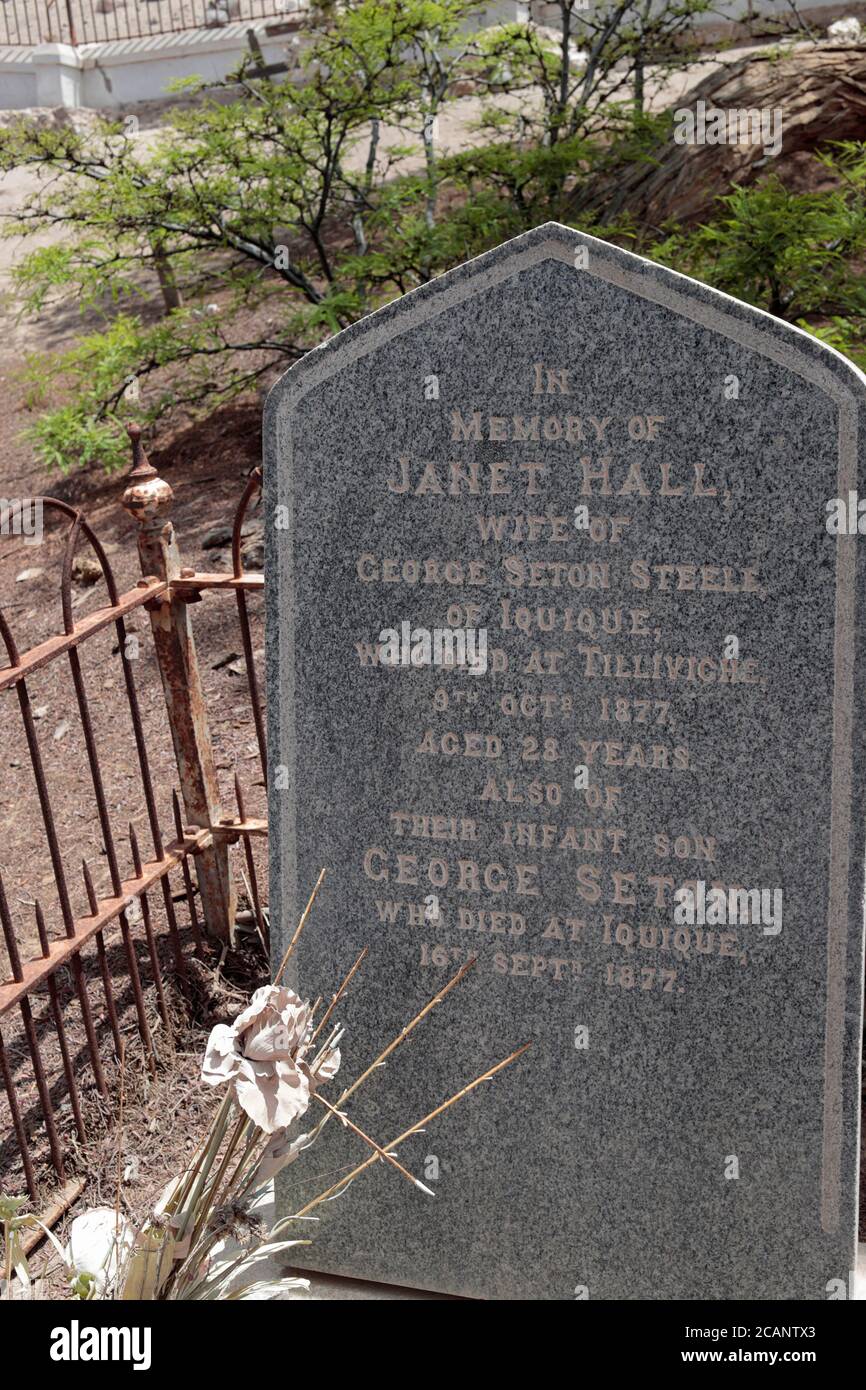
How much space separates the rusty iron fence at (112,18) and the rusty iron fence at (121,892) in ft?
44.1

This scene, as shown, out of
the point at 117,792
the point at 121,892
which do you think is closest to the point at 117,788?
the point at 117,792

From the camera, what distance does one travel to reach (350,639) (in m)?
2.96

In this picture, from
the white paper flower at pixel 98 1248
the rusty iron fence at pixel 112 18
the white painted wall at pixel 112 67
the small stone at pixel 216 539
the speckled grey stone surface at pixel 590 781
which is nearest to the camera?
the white paper flower at pixel 98 1248

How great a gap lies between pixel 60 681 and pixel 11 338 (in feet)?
18.1

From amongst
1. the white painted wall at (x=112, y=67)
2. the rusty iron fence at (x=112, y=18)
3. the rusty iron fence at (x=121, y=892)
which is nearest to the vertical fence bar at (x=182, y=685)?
the rusty iron fence at (x=121, y=892)

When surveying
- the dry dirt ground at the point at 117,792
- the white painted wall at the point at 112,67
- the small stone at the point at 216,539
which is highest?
→ the white painted wall at the point at 112,67

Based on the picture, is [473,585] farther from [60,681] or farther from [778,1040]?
[60,681]

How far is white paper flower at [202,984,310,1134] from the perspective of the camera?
1866mm

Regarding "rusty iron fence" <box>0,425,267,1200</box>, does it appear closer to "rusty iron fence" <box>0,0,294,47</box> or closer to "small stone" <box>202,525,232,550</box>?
"small stone" <box>202,525,232,550</box>

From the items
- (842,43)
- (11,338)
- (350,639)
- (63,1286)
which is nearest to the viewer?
(350,639)

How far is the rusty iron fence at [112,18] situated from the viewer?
15805 mm

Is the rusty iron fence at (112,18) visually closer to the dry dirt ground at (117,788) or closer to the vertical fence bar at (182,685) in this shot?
the dry dirt ground at (117,788)

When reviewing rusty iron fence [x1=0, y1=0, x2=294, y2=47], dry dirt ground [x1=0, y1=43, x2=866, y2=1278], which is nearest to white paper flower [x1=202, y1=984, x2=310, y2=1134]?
dry dirt ground [x1=0, y1=43, x2=866, y2=1278]
